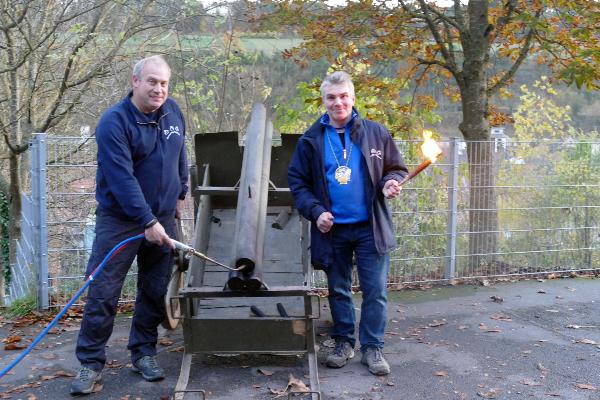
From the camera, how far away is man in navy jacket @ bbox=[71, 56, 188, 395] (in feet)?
13.5

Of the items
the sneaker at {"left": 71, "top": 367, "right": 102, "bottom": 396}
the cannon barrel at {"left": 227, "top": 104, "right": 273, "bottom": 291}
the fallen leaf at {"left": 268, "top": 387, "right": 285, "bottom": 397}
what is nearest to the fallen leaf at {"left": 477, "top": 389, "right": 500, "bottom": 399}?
the fallen leaf at {"left": 268, "top": 387, "right": 285, "bottom": 397}

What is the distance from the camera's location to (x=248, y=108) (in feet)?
38.5

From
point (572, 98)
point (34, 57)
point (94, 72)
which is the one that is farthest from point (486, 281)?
point (572, 98)

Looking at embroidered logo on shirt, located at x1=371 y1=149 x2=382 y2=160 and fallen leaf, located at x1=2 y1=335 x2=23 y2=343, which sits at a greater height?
embroidered logo on shirt, located at x1=371 y1=149 x2=382 y2=160

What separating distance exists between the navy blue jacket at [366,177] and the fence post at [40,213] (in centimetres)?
259

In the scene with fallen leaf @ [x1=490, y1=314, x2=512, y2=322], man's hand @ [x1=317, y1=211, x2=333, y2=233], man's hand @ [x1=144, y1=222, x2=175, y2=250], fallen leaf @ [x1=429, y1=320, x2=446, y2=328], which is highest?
man's hand @ [x1=317, y1=211, x2=333, y2=233]

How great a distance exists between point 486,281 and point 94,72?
5.69 metres

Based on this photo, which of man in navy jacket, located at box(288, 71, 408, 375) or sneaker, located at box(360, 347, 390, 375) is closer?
man in navy jacket, located at box(288, 71, 408, 375)

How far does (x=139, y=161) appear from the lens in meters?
4.31

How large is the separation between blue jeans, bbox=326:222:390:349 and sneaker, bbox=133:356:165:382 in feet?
4.31

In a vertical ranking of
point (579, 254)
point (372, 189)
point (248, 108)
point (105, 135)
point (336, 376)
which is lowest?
point (336, 376)

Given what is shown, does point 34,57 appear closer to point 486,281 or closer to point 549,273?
point 486,281

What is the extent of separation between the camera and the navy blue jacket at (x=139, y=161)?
4.09m

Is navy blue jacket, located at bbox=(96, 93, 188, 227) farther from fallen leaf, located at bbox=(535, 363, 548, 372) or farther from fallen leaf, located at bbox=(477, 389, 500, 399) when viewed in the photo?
fallen leaf, located at bbox=(535, 363, 548, 372)
